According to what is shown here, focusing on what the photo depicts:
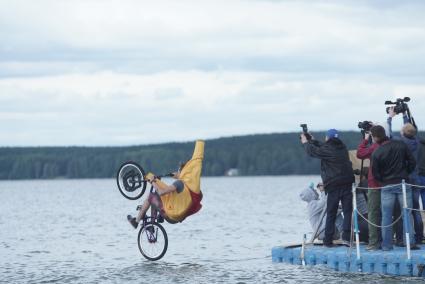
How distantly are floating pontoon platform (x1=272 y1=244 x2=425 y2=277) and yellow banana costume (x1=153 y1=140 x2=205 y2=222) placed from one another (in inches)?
79.0

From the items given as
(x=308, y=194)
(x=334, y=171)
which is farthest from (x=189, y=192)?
(x=334, y=171)

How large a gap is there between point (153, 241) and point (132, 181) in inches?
51.9

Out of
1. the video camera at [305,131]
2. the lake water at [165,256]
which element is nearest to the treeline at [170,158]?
the lake water at [165,256]

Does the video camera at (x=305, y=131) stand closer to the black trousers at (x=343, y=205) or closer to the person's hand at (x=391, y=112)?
the black trousers at (x=343, y=205)

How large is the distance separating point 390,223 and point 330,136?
195cm

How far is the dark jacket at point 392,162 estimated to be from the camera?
1848 cm

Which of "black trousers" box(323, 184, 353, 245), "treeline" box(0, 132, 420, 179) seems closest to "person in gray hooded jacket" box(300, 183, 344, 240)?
"black trousers" box(323, 184, 353, 245)

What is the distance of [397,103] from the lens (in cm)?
1958

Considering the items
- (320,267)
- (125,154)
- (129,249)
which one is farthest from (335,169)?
(125,154)

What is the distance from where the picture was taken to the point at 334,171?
1964 cm

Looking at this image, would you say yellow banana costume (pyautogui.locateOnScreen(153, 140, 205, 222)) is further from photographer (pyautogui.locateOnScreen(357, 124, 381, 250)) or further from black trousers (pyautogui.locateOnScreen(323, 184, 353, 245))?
photographer (pyautogui.locateOnScreen(357, 124, 381, 250))

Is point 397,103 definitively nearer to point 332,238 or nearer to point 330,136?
point 330,136

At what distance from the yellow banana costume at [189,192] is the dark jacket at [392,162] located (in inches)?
158

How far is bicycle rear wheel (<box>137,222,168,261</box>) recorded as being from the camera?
878 inches
